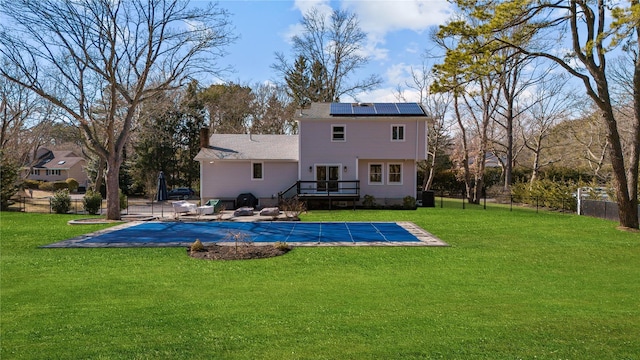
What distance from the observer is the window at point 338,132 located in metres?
26.4

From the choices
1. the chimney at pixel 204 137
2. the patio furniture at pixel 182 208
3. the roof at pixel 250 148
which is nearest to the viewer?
the patio furniture at pixel 182 208

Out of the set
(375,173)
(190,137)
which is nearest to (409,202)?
(375,173)

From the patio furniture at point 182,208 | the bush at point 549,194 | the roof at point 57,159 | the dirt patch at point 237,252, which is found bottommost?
the dirt patch at point 237,252

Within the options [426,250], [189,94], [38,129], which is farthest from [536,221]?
[38,129]

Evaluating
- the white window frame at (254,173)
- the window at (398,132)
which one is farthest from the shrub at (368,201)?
the white window frame at (254,173)

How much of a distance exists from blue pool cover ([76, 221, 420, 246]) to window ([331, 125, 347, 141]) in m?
9.26

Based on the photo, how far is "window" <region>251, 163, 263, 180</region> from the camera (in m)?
26.8

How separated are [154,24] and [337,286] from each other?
1773 centimetres

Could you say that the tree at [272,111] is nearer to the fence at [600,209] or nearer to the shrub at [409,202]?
the shrub at [409,202]

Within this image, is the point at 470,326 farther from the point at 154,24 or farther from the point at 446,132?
the point at 446,132

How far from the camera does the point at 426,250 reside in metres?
11.7

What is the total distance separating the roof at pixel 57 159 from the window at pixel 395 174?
5397 centimetres

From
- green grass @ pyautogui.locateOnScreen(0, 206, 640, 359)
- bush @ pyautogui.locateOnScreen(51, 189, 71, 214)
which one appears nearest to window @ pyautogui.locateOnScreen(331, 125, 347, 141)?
green grass @ pyautogui.locateOnScreen(0, 206, 640, 359)

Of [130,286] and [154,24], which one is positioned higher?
[154,24]
